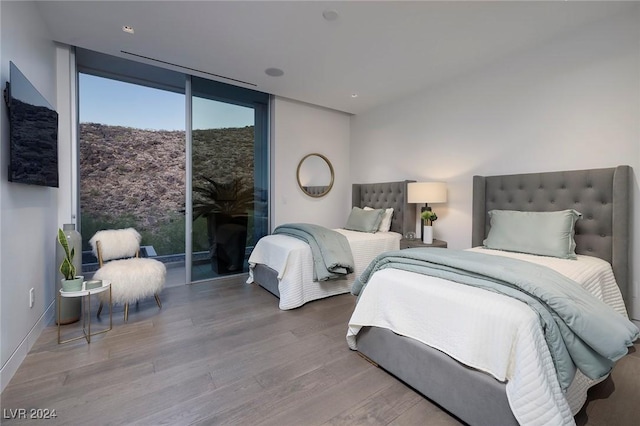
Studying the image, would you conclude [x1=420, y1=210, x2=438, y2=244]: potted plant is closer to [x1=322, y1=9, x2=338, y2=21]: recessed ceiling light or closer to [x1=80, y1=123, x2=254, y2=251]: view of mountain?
[x1=322, y1=9, x2=338, y2=21]: recessed ceiling light

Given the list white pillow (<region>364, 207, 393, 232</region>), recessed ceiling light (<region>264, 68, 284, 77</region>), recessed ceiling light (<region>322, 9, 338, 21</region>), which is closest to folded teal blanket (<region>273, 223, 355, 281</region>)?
white pillow (<region>364, 207, 393, 232</region>)

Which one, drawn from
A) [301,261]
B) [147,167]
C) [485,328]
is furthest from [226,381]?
[147,167]

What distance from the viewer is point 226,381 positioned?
5.64 ft

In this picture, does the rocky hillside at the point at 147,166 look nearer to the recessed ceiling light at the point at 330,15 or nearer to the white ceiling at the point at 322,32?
the white ceiling at the point at 322,32

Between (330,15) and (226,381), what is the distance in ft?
9.31

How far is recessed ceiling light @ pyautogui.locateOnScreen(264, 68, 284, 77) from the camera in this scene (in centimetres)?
331

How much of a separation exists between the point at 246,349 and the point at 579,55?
3.85 meters

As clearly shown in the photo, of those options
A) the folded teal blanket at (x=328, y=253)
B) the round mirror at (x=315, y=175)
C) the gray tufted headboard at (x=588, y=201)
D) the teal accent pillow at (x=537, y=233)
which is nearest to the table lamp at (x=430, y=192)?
the gray tufted headboard at (x=588, y=201)

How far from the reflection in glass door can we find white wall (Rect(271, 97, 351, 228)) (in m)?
0.22

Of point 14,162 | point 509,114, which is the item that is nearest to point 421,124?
point 509,114

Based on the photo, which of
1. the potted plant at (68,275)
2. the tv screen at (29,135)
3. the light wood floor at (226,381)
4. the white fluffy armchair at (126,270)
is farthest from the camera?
the white fluffy armchair at (126,270)

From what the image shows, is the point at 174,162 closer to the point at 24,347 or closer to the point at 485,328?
the point at 24,347

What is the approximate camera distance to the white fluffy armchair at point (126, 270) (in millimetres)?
2426

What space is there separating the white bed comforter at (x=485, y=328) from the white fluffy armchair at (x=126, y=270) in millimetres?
1900
